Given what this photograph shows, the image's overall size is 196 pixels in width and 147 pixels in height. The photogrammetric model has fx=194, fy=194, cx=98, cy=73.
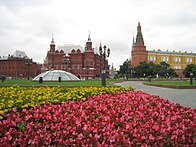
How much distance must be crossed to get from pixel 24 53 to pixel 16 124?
11423 cm

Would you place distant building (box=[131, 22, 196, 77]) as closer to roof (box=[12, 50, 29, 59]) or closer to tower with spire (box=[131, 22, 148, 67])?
tower with spire (box=[131, 22, 148, 67])

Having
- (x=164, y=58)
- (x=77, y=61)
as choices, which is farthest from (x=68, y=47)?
(x=164, y=58)

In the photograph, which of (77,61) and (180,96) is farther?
(77,61)

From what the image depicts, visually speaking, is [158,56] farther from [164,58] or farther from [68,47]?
[68,47]

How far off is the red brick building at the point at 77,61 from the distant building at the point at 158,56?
26.1 m

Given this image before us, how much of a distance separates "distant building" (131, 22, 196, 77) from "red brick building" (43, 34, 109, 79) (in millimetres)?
26113

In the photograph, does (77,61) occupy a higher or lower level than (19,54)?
lower

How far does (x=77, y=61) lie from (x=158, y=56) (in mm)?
52302

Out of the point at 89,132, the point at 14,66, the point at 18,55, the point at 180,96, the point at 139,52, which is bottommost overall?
the point at 180,96

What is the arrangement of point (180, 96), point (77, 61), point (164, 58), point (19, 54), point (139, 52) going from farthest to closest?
point (164, 58)
point (19, 54)
point (139, 52)
point (77, 61)
point (180, 96)

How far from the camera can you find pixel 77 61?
3265 inches

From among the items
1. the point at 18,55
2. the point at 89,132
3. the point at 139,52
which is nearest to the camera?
the point at 89,132

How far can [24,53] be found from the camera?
11019cm

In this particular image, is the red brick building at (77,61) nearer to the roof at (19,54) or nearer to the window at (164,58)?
the roof at (19,54)
